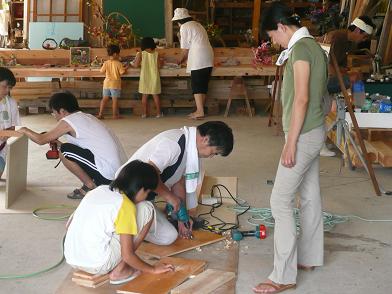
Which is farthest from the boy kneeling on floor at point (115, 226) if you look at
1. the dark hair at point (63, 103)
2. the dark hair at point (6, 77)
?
the dark hair at point (6, 77)

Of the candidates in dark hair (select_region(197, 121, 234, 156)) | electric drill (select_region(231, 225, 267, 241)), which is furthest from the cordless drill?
dark hair (select_region(197, 121, 234, 156))

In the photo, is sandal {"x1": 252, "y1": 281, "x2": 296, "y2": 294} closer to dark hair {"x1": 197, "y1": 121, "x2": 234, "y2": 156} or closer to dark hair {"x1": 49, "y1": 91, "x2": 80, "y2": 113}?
dark hair {"x1": 197, "y1": 121, "x2": 234, "y2": 156}

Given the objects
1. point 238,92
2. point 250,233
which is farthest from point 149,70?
point 250,233

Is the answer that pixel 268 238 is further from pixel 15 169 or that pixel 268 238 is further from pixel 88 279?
pixel 15 169

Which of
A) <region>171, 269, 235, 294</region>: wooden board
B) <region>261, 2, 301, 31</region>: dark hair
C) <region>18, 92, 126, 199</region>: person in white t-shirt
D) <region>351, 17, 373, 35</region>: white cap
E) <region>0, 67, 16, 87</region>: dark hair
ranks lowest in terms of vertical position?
<region>171, 269, 235, 294</region>: wooden board

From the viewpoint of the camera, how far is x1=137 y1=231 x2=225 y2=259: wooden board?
371 cm

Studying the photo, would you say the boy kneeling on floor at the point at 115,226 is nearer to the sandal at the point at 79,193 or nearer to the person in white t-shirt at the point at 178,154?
the person in white t-shirt at the point at 178,154

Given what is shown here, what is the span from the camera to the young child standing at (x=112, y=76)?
8.65m

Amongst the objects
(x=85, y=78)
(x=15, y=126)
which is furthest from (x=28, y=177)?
(x=85, y=78)

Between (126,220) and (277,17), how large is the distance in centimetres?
126

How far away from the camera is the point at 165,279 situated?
3.30 metres

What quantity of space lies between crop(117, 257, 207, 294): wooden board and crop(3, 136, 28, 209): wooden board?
65.0 inches

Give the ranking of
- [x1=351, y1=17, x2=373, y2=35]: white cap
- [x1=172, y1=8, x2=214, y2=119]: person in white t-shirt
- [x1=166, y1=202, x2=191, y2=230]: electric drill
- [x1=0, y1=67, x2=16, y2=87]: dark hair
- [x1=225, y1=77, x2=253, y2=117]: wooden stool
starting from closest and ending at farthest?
[x1=166, y1=202, x2=191, y2=230]: electric drill, [x1=0, y1=67, x2=16, y2=87]: dark hair, [x1=351, y1=17, x2=373, y2=35]: white cap, [x1=172, y1=8, x2=214, y2=119]: person in white t-shirt, [x1=225, y1=77, x2=253, y2=117]: wooden stool

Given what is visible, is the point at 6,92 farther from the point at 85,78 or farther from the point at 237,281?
the point at 85,78
